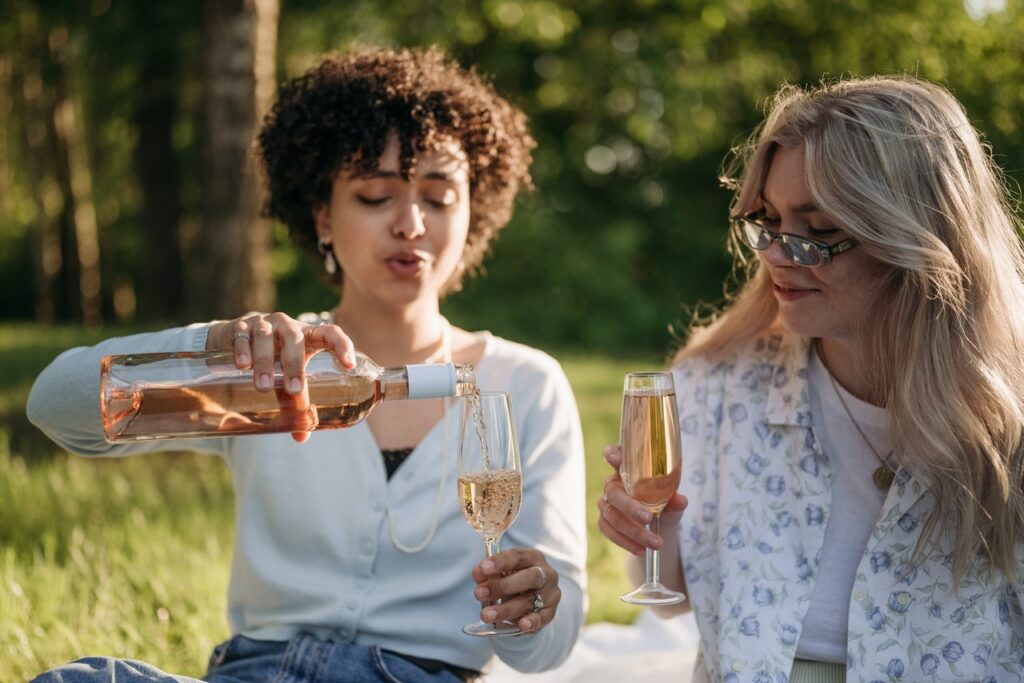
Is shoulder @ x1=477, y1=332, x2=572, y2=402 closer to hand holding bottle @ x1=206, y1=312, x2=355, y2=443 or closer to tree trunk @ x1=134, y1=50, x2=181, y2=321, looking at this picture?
hand holding bottle @ x1=206, y1=312, x2=355, y2=443

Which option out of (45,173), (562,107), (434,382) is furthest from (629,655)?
(45,173)

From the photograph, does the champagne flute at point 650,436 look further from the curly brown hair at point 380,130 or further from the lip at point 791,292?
the curly brown hair at point 380,130

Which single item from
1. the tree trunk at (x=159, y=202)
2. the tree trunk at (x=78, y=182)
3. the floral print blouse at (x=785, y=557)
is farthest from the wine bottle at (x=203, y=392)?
the tree trunk at (x=78, y=182)

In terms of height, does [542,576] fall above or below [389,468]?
below

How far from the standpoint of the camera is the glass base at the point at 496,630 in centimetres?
249

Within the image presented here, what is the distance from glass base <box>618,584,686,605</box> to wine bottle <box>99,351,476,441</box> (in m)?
0.65

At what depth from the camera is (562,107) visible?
674 inches

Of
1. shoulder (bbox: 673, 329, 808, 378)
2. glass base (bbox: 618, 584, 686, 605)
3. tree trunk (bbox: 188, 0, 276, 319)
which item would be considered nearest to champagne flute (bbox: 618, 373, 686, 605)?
glass base (bbox: 618, 584, 686, 605)

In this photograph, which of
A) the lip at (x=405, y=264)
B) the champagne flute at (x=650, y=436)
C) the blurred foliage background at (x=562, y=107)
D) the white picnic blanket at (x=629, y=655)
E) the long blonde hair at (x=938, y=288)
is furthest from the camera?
the blurred foliage background at (x=562, y=107)

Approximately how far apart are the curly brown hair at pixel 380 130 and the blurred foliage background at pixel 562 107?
23.0 ft

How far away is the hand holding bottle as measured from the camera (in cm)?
226

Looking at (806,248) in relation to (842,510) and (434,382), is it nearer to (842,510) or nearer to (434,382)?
(842,510)

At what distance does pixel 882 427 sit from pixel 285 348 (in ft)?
5.19

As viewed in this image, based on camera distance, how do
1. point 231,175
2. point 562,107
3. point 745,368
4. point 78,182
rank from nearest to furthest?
1. point 745,368
2. point 231,175
3. point 78,182
4. point 562,107
